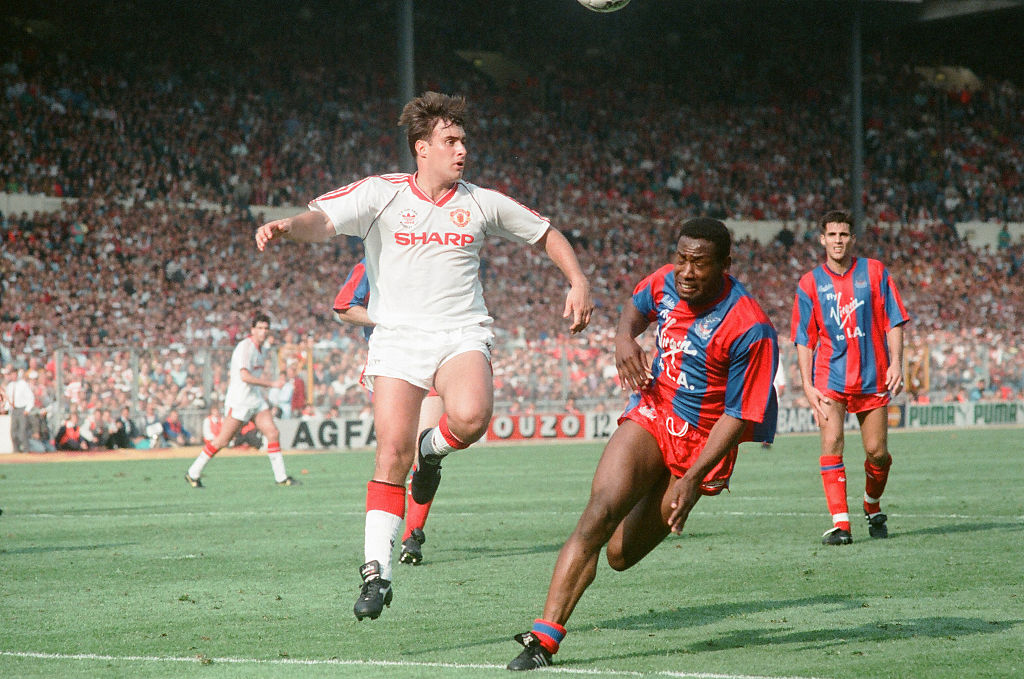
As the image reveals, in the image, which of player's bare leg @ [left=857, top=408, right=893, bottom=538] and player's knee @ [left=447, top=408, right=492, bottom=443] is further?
player's bare leg @ [left=857, top=408, right=893, bottom=538]

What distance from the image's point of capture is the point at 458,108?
254 inches

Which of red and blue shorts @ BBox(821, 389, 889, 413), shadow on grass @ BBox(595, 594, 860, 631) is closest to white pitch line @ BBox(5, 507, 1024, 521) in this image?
red and blue shorts @ BBox(821, 389, 889, 413)

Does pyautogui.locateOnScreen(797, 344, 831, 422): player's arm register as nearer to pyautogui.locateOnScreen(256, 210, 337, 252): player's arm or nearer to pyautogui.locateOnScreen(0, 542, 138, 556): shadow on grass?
pyautogui.locateOnScreen(256, 210, 337, 252): player's arm

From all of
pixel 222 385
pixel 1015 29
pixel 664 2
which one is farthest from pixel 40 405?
pixel 1015 29

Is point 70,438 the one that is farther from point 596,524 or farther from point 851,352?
point 596,524

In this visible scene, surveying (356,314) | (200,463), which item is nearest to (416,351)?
(356,314)

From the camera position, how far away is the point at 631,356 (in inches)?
216

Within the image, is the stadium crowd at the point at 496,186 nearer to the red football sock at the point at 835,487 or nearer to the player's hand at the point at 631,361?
the red football sock at the point at 835,487

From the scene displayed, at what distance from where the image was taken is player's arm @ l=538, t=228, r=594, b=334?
19.7 feet

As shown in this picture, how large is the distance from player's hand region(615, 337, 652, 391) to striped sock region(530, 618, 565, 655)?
3.53 feet

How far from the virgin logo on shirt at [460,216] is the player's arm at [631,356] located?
114 cm

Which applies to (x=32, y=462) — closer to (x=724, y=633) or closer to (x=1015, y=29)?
(x=724, y=633)

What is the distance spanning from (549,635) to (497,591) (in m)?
2.24

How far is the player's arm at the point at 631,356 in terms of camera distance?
5.50 metres
